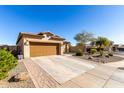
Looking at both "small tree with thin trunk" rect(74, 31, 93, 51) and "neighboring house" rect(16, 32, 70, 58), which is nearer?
"neighboring house" rect(16, 32, 70, 58)

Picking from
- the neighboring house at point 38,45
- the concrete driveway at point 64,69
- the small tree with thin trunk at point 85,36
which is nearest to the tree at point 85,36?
the small tree with thin trunk at point 85,36

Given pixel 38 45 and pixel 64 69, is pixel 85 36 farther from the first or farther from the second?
pixel 64 69

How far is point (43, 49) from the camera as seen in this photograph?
14.9 meters

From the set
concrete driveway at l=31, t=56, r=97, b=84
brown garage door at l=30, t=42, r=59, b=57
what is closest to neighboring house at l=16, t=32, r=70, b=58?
brown garage door at l=30, t=42, r=59, b=57

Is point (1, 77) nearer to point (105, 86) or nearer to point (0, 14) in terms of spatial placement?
point (105, 86)

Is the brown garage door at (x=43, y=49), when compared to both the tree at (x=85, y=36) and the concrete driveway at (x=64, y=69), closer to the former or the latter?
the concrete driveway at (x=64, y=69)

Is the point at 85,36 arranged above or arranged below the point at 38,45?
above

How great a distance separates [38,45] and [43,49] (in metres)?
1.05

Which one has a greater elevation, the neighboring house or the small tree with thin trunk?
the small tree with thin trunk

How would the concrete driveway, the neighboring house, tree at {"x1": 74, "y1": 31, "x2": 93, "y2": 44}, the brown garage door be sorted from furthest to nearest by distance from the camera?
tree at {"x1": 74, "y1": 31, "x2": 93, "y2": 44}
the brown garage door
the neighboring house
the concrete driveway

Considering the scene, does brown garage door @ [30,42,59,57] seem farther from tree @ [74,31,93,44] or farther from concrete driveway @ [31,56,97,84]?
tree @ [74,31,93,44]

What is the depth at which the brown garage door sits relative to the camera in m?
13.8

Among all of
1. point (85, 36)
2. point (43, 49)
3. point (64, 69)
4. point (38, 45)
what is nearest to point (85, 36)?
point (85, 36)
